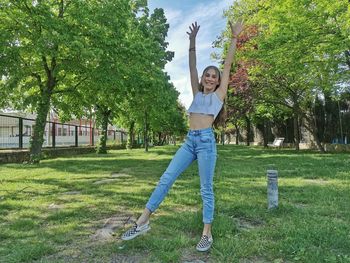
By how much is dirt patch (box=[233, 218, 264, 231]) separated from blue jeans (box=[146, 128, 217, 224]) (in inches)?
35.3

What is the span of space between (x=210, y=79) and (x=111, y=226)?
7.56 ft

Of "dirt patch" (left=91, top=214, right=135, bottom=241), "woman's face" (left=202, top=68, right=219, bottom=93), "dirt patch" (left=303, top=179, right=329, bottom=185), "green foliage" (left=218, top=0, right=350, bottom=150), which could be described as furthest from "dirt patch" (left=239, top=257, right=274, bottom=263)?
"green foliage" (left=218, top=0, right=350, bottom=150)

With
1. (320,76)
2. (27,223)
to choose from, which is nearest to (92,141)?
(320,76)

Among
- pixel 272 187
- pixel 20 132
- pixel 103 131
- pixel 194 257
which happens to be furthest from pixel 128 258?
pixel 103 131

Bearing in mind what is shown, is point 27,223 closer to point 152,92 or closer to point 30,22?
point 30,22

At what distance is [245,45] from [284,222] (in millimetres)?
18888

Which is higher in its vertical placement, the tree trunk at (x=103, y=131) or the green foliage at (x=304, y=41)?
the green foliage at (x=304, y=41)

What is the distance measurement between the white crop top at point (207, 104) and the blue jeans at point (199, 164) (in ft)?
0.67

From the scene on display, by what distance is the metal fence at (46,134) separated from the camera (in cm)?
1800

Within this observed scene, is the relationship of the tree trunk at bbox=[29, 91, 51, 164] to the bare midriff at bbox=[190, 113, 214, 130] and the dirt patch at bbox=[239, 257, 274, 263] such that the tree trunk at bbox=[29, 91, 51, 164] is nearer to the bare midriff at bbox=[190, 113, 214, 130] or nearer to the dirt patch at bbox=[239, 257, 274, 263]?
the bare midriff at bbox=[190, 113, 214, 130]

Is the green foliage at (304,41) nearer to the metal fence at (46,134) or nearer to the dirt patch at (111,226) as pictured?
the metal fence at (46,134)

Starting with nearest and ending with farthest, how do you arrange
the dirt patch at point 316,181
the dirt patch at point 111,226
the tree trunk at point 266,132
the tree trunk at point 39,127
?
the dirt patch at point 111,226 → the dirt patch at point 316,181 → the tree trunk at point 39,127 → the tree trunk at point 266,132

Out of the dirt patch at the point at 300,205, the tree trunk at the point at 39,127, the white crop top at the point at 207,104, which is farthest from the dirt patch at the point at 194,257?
the tree trunk at the point at 39,127

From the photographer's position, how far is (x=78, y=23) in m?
14.1
